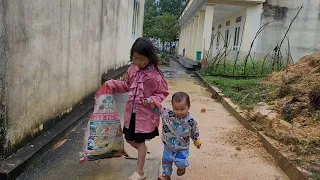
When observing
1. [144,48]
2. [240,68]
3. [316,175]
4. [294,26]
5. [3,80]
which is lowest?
[316,175]

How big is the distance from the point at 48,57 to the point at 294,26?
15460 millimetres

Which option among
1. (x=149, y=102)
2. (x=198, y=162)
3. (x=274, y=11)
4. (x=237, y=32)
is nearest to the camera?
(x=149, y=102)

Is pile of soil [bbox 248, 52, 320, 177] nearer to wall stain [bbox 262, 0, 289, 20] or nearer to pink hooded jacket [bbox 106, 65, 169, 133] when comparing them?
pink hooded jacket [bbox 106, 65, 169, 133]

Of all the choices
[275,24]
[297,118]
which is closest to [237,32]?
[275,24]

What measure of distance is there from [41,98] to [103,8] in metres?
3.77

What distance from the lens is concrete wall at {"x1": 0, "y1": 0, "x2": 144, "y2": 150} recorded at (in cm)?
318

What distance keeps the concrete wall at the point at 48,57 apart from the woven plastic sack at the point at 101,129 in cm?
76

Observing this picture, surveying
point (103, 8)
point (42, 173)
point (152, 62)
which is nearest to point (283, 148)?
point (152, 62)

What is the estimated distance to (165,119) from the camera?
121 inches

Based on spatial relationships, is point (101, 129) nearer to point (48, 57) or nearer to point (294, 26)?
point (48, 57)

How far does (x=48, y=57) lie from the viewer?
13.3 feet

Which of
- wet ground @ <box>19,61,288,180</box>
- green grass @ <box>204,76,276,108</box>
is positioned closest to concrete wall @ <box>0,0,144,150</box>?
wet ground @ <box>19,61,288,180</box>

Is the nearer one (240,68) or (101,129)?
(101,129)

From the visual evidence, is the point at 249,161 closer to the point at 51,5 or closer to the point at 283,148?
the point at 283,148
